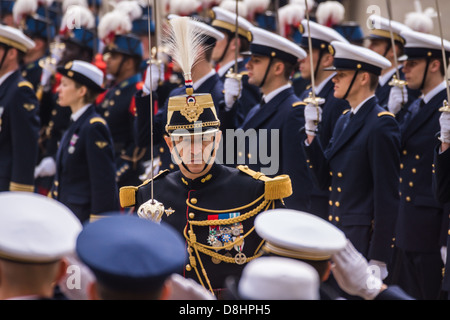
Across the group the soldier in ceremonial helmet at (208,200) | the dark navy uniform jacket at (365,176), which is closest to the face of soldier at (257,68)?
the dark navy uniform jacket at (365,176)

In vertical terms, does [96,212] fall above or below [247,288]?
below

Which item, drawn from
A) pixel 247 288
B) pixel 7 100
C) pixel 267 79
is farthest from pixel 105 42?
pixel 247 288

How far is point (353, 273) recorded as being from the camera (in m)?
2.96

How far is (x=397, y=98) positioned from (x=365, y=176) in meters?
0.98

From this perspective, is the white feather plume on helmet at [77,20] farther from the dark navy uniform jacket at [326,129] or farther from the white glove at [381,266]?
the white glove at [381,266]

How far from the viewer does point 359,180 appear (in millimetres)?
5293

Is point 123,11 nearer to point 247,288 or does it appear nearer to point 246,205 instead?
point 246,205

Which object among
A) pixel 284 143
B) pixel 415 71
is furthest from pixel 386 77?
pixel 284 143

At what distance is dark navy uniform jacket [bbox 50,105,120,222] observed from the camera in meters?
5.89

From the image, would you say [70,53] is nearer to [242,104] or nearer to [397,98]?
[242,104]

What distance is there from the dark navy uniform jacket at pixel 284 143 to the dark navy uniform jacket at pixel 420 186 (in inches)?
26.8

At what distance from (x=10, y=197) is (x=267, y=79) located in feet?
12.8

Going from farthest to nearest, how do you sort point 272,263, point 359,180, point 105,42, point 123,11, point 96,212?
point 123,11
point 105,42
point 96,212
point 359,180
point 272,263

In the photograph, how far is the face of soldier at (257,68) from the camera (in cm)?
616
